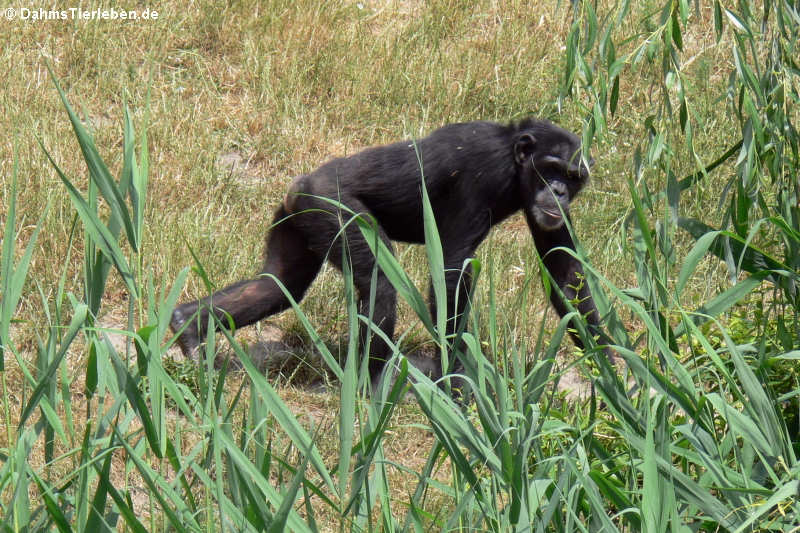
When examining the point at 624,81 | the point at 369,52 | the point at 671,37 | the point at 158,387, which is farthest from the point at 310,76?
the point at 158,387

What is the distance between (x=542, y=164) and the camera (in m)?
5.46

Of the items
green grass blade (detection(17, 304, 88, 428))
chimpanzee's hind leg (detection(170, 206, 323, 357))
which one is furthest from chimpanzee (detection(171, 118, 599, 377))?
green grass blade (detection(17, 304, 88, 428))

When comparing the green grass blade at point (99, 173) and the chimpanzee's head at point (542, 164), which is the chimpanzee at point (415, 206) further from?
the green grass blade at point (99, 173)

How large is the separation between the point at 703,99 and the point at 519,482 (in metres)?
6.09

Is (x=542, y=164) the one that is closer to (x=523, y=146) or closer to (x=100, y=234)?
(x=523, y=146)

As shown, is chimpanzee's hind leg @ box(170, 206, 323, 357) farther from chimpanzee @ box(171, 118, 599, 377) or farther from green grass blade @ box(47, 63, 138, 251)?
green grass blade @ box(47, 63, 138, 251)

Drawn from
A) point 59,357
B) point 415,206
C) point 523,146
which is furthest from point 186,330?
point 59,357

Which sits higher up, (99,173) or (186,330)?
(99,173)

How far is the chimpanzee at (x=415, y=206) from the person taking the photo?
5.14 meters

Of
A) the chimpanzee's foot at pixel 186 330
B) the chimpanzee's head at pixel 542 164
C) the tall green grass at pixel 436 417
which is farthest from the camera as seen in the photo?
the chimpanzee's head at pixel 542 164

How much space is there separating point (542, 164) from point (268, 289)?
5.15ft

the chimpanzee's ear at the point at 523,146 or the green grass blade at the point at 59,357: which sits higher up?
the green grass blade at the point at 59,357

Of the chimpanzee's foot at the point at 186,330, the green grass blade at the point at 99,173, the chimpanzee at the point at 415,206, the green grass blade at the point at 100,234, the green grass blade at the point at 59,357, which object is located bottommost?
the chimpanzee's foot at the point at 186,330

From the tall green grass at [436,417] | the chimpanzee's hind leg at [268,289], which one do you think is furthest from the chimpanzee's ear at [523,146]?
the tall green grass at [436,417]
